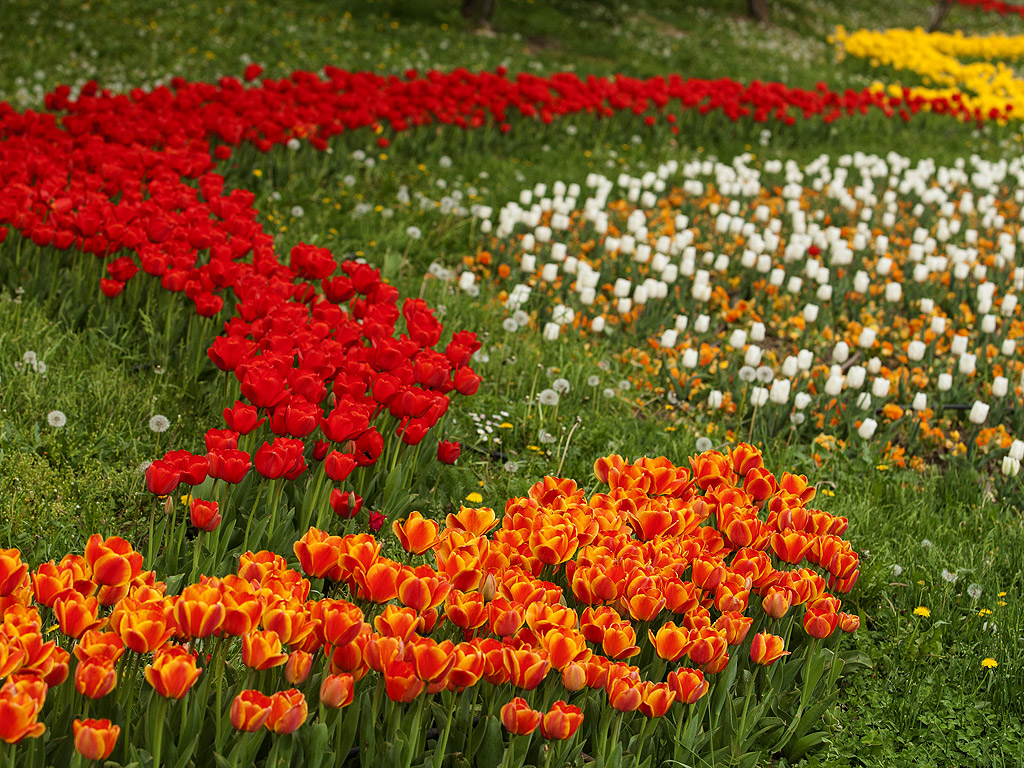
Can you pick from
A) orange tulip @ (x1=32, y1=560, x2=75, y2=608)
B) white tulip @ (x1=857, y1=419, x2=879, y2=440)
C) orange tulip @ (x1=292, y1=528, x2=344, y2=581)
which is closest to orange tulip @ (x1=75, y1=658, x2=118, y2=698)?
orange tulip @ (x1=32, y1=560, x2=75, y2=608)

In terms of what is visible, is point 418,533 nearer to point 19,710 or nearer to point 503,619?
point 503,619

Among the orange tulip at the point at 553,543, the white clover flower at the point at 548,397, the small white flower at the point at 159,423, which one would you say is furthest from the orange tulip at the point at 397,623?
the white clover flower at the point at 548,397

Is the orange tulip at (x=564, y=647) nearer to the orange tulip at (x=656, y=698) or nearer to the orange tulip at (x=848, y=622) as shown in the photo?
the orange tulip at (x=656, y=698)

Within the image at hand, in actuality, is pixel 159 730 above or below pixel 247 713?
below

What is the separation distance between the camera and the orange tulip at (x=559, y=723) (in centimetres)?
214

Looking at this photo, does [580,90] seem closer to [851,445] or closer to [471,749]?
[851,445]

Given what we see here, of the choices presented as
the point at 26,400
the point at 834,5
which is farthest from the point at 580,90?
the point at 834,5

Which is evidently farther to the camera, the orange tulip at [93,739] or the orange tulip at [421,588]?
the orange tulip at [421,588]

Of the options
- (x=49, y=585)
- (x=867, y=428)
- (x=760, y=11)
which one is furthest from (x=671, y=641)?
(x=760, y=11)

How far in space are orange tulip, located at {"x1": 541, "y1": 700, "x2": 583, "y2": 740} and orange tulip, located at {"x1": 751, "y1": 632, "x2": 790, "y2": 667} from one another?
2.10 feet

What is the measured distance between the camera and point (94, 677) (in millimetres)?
1992

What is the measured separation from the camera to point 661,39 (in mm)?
18297

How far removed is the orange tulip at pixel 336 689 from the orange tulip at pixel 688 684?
2.46 ft

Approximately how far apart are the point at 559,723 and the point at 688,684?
14.8 inches
